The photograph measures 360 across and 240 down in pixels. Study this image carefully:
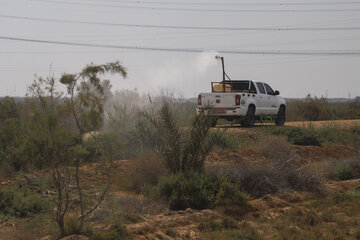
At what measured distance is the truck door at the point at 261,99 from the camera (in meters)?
21.0

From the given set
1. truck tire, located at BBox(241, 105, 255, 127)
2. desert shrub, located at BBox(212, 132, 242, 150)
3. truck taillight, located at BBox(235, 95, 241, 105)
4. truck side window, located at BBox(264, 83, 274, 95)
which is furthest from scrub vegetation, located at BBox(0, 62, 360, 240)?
truck side window, located at BBox(264, 83, 274, 95)

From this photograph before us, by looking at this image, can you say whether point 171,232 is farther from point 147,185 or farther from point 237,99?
point 237,99

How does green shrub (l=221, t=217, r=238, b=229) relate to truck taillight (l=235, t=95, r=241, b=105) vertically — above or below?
below

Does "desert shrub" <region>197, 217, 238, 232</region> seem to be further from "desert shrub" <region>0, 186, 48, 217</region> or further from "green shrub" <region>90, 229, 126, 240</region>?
"desert shrub" <region>0, 186, 48, 217</region>

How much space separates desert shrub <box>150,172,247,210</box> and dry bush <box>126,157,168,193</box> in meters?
1.49

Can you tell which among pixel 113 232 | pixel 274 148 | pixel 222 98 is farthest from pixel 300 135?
pixel 113 232

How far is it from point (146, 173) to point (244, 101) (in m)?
9.88

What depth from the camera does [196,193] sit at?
8695mm

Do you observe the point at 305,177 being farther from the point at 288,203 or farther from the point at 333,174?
the point at 333,174

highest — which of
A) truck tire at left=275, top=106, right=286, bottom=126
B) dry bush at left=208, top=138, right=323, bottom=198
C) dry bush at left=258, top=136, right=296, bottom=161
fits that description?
truck tire at left=275, top=106, right=286, bottom=126

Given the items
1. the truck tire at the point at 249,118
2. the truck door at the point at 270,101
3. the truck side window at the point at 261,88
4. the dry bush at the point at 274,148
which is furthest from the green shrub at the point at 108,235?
the truck door at the point at 270,101

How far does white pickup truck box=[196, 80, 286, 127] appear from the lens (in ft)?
63.7

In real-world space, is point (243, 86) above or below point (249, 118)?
above

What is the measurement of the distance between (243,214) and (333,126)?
46.8 ft
